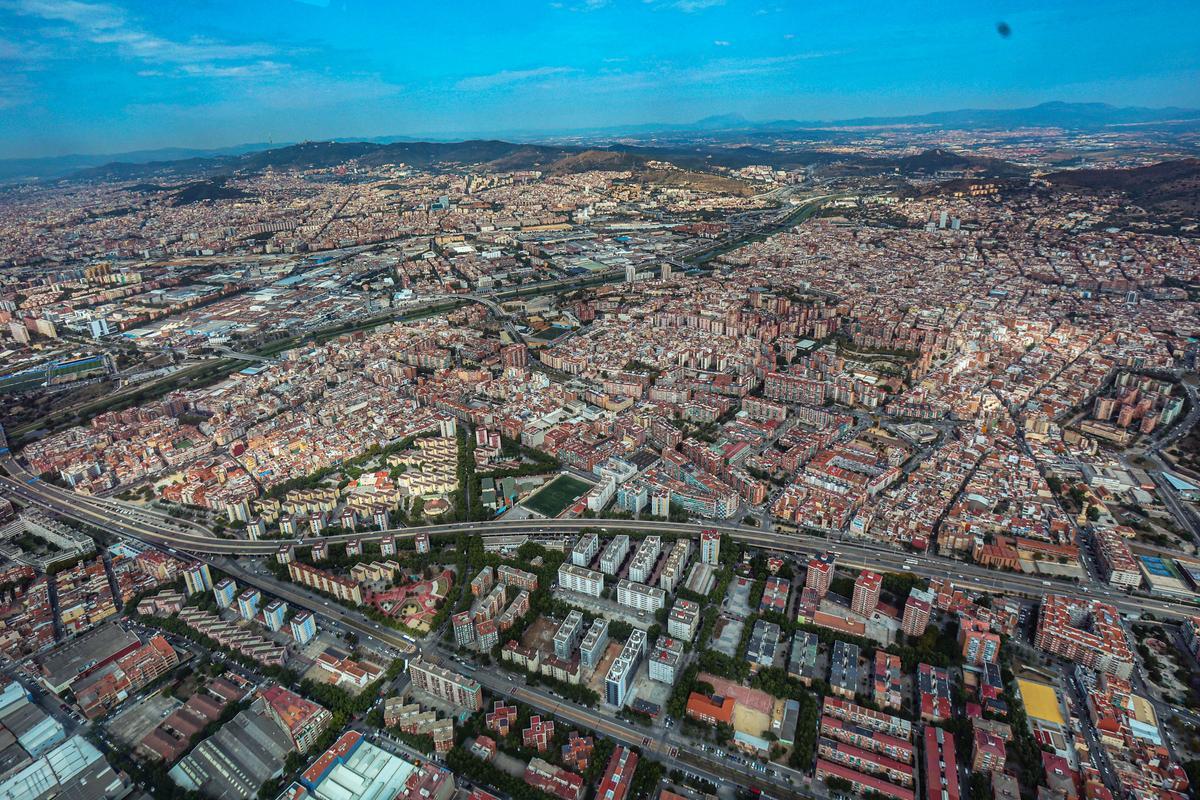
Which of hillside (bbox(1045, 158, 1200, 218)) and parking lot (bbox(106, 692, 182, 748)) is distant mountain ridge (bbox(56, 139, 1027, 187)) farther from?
parking lot (bbox(106, 692, 182, 748))

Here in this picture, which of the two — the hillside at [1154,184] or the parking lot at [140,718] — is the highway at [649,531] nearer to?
the parking lot at [140,718]

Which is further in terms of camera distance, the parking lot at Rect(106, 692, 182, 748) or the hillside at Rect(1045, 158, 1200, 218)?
the hillside at Rect(1045, 158, 1200, 218)

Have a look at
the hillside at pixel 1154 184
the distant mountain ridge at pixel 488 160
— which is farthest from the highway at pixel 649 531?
the distant mountain ridge at pixel 488 160

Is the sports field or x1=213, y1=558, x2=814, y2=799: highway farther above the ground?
the sports field

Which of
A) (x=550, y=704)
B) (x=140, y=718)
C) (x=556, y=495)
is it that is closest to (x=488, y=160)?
(x=556, y=495)

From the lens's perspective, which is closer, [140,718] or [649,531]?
[140,718]

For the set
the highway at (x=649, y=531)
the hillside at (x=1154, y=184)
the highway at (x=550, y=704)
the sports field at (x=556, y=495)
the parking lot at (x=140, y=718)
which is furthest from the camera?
the hillside at (x=1154, y=184)

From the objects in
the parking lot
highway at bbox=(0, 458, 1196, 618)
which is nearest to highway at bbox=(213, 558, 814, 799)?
highway at bbox=(0, 458, 1196, 618)

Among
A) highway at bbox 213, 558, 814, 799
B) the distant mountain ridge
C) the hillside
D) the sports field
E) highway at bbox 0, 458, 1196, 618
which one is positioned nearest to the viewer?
highway at bbox 213, 558, 814, 799

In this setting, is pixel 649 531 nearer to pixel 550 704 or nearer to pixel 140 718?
pixel 550 704
